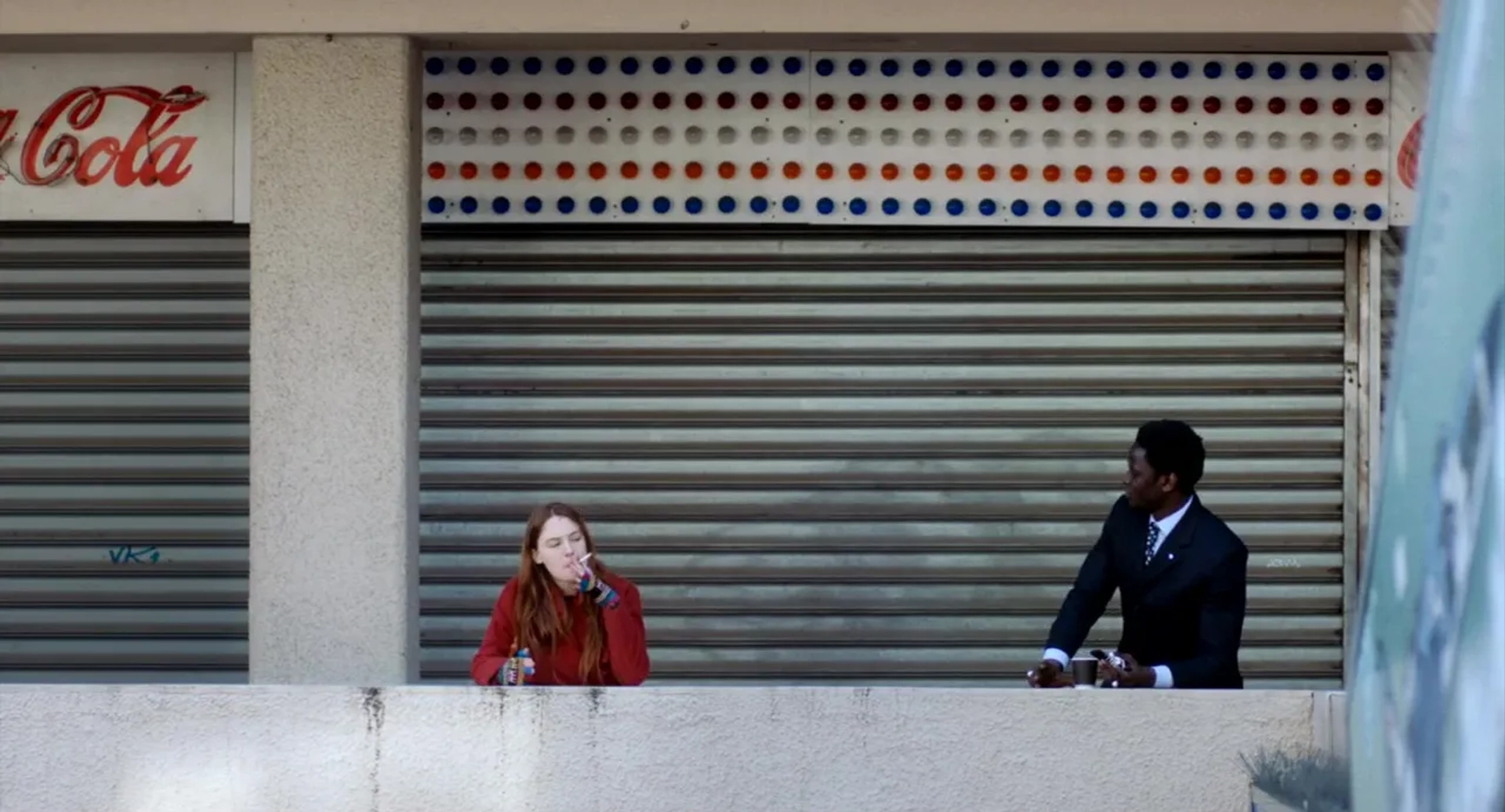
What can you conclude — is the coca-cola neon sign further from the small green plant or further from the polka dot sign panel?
the small green plant

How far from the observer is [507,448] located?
27.4ft

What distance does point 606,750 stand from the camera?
5.44m

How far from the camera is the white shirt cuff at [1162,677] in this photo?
581 cm

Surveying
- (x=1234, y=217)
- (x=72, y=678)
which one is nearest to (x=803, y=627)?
(x=1234, y=217)

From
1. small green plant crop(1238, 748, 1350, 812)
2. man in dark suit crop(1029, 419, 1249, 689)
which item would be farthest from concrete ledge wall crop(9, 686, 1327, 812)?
man in dark suit crop(1029, 419, 1249, 689)

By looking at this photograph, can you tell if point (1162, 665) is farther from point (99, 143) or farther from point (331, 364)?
point (99, 143)

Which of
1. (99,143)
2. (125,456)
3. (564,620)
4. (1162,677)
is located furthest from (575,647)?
(99,143)

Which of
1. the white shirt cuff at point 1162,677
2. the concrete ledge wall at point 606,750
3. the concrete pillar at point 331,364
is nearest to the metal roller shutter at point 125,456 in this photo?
the concrete pillar at point 331,364

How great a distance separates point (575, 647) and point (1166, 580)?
5.56ft

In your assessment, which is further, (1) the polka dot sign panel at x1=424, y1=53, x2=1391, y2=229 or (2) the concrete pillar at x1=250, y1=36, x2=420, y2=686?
(1) the polka dot sign panel at x1=424, y1=53, x2=1391, y2=229

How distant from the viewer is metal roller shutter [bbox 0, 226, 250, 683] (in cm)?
832

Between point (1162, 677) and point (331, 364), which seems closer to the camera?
point (1162, 677)

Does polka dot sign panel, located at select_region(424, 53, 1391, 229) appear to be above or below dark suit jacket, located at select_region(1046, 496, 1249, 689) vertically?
above

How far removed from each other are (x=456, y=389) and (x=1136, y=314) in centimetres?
267
